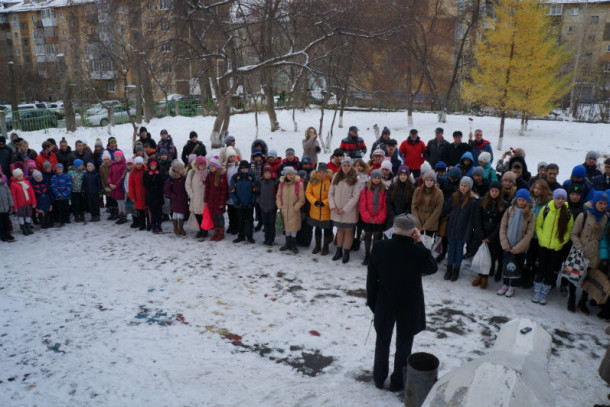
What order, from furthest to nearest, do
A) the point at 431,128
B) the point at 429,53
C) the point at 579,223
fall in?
the point at 429,53, the point at 431,128, the point at 579,223

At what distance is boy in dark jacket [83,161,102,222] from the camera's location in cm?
1051

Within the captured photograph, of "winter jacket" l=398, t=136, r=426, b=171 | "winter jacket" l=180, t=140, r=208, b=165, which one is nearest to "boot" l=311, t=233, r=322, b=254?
"winter jacket" l=398, t=136, r=426, b=171

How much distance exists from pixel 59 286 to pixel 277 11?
15.4 metres

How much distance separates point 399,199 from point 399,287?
3693mm

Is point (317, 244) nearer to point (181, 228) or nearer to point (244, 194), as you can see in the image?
point (244, 194)

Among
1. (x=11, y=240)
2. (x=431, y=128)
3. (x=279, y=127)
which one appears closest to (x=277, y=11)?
(x=279, y=127)

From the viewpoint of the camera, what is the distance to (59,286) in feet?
23.3

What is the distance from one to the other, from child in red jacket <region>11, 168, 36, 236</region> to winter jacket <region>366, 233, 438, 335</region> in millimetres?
8377

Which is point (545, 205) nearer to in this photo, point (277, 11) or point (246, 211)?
point (246, 211)

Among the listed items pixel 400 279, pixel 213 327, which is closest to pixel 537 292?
pixel 400 279

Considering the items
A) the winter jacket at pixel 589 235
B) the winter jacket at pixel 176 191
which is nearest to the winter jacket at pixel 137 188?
the winter jacket at pixel 176 191

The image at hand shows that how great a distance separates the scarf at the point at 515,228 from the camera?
6.66m

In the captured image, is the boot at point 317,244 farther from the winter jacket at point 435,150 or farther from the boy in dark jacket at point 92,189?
the boy in dark jacket at point 92,189

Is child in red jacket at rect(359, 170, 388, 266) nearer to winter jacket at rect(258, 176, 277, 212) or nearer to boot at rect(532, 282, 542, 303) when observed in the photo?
winter jacket at rect(258, 176, 277, 212)
